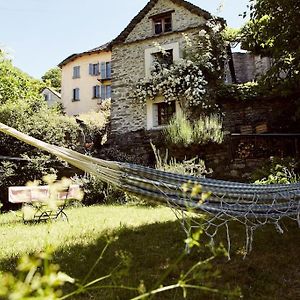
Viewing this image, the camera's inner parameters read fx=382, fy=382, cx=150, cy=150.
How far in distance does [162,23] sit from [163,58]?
47.9 inches

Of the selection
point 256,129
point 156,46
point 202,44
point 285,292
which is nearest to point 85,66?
point 156,46

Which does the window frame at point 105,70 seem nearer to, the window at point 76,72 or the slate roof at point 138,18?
the window at point 76,72

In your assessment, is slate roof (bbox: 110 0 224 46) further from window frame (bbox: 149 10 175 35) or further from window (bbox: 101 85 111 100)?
window (bbox: 101 85 111 100)

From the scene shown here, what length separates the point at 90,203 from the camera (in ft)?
27.6

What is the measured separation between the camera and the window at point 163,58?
11.5 m

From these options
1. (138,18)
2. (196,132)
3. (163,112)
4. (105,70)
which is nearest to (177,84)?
(163,112)

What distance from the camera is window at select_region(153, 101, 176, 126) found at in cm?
1108

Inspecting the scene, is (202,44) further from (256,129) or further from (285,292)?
(285,292)

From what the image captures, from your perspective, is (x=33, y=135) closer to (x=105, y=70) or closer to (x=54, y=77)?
(x=105, y=70)

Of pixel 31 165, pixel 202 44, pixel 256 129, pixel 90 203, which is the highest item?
pixel 202 44

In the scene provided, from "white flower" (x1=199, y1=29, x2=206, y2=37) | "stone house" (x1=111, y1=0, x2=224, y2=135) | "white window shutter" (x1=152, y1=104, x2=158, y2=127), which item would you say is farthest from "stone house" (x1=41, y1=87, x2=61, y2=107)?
"white flower" (x1=199, y1=29, x2=206, y2=37)

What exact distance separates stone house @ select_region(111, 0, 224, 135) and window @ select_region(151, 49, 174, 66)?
3 centimetres

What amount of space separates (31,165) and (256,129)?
18.5 ft

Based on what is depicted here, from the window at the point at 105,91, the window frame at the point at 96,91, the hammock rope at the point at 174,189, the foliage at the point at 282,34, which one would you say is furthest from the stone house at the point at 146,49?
the hammock rope at the point at 174,189
